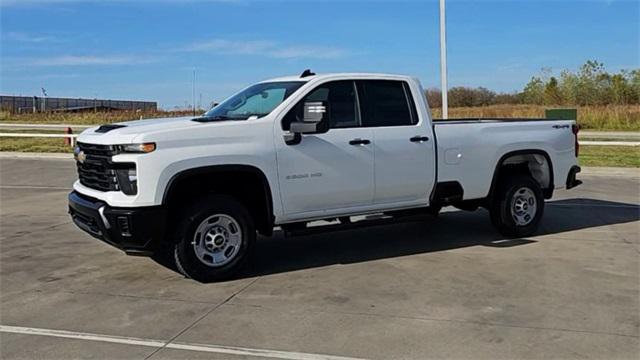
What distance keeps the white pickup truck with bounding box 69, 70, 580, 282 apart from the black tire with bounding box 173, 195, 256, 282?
0.03ft

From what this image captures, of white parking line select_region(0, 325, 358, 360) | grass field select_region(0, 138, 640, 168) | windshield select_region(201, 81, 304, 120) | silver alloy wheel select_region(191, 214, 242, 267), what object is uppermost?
windshield select_region(201, 81, 304, 120)

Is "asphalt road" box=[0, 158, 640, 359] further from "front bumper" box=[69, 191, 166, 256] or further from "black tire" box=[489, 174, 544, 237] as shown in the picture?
"front bumper" box=[69, 191, 166, 256]

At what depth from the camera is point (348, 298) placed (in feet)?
18.9

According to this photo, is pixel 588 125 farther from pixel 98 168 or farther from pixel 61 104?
pixel 61 104

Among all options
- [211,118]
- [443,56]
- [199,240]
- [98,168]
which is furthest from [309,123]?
[443,56]

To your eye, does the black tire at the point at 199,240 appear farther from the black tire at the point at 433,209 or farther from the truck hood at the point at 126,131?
the black tire at the point at 433,209

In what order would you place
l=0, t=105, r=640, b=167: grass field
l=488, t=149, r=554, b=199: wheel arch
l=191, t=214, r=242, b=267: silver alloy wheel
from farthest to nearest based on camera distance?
l=0, t=105, r=640, b=167: grass field, l=488, t=149, r=554, b=199: wheel arch, l=191, t=214, r=242, b=267: silver alloy wheel

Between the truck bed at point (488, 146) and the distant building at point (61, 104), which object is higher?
the distant building at point (61, 104)

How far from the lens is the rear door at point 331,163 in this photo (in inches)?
258

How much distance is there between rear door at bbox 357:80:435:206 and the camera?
713 centimetres

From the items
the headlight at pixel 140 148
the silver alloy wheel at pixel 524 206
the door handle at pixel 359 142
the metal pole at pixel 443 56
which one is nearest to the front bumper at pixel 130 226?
the headlight at pixel 140 148

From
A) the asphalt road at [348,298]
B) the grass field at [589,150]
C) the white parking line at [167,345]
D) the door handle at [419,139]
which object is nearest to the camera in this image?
the white parking line at [167,345]

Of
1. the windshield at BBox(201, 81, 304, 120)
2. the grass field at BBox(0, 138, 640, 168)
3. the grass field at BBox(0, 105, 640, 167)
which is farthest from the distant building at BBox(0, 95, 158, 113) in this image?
the windshield at BBox(201, 81, 304, 120)

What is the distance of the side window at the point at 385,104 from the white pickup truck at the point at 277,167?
0.01 metres
